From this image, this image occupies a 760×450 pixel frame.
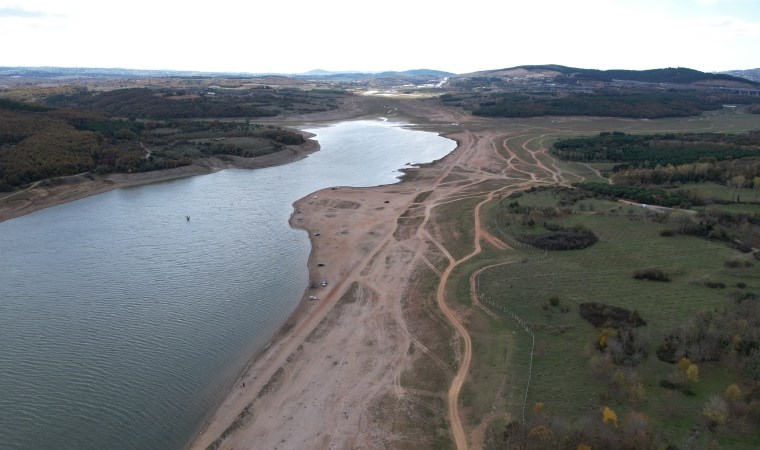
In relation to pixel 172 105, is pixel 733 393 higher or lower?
lower

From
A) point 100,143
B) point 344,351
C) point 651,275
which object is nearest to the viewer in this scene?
point 344,351

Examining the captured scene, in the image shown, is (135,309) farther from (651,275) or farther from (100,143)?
(100,143)

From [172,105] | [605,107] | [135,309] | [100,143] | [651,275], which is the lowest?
[135,309]

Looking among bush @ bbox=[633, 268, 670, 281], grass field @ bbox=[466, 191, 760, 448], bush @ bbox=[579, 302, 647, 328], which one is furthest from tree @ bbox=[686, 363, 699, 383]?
bush @ bbox=[633, 268, 670, 281]

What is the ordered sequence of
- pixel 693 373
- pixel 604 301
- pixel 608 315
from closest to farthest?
pixel 693 373
pixel 608 315
pixel 604 301

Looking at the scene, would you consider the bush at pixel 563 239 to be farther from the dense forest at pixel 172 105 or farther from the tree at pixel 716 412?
the dense forest at pixel 172 105

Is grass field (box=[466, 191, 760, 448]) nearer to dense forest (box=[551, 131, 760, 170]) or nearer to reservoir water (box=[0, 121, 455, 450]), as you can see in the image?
reservoir water (box=[0, 121, 455, 450])

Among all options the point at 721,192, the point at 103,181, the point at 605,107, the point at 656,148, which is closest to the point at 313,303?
the point at 721,192

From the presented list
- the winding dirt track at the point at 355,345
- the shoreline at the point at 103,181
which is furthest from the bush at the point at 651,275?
the shoreline at the point at 103,181
